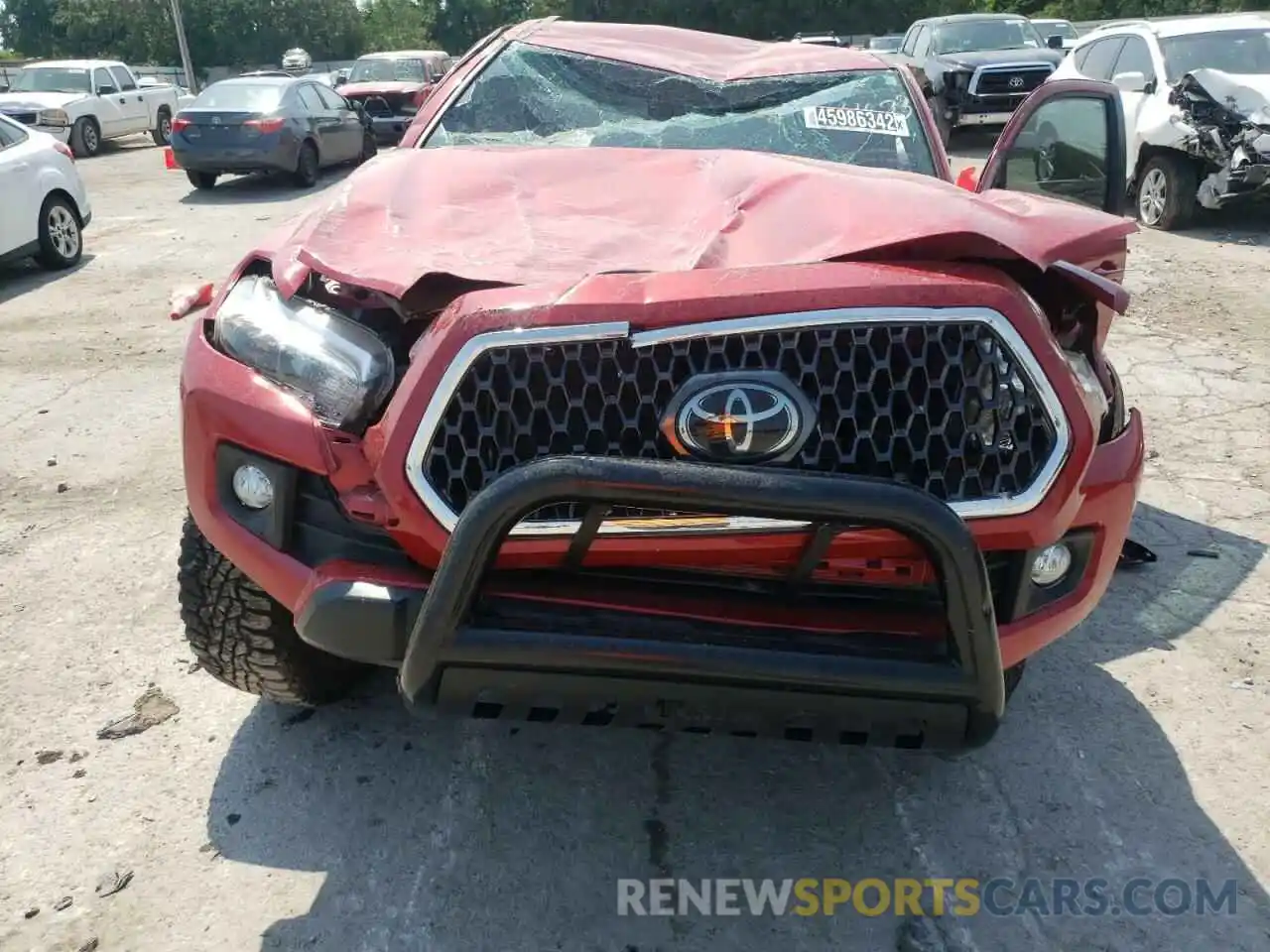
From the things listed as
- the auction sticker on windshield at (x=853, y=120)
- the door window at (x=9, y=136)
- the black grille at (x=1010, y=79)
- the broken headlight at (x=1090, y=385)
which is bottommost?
the black grille at (x=1010, y=79)

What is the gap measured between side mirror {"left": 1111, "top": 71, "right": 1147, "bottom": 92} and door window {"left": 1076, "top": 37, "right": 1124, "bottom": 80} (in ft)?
2.12

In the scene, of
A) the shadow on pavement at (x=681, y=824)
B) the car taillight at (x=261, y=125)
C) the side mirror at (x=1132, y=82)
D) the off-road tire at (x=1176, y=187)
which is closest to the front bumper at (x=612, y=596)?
the shadow on pavement at (x=681, y=824)

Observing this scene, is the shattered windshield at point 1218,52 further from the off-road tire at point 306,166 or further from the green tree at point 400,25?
the green tree at point 400,25

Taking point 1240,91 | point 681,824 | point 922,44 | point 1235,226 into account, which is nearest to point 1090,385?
point 681,824

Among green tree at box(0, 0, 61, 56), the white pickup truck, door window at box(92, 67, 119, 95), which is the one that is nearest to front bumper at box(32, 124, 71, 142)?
the white pickup truck

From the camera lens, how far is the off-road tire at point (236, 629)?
2.43 metres

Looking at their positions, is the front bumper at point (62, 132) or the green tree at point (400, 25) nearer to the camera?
the front bumper at point (62, 132)

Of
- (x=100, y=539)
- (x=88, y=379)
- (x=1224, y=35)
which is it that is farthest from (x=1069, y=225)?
(x=1224, y=35)

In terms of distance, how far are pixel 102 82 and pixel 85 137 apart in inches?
50.8

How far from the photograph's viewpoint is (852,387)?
6.29ft

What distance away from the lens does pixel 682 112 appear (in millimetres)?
3545

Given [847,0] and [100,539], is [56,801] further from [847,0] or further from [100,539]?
[847,0]

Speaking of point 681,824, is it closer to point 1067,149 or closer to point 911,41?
point 1067,149

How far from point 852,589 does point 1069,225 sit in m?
0.96
